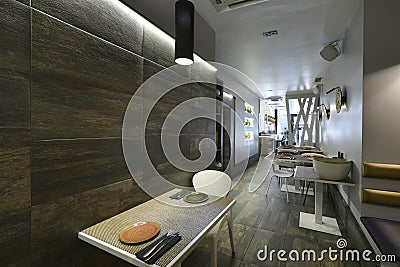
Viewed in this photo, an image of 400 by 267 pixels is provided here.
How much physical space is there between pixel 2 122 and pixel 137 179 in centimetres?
93

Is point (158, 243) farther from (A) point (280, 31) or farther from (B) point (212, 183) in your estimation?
(A) point (280, 31)

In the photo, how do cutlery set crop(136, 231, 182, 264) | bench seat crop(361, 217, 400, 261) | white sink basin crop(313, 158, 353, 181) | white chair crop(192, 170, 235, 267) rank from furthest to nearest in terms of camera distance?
white sink basin crop(313, 158, 353, 181) → white chair crop(192, 170, 235, 267) → bench seat crop(361, 217, 400, 261) → cutlery set crop(136, 231, 182, 264)

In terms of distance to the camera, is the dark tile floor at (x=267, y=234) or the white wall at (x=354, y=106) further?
the white wall at (x=354, y=106)

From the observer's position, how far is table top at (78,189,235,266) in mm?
980

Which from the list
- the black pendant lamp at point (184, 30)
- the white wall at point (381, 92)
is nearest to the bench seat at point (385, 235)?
the white wall at point (381, 92)

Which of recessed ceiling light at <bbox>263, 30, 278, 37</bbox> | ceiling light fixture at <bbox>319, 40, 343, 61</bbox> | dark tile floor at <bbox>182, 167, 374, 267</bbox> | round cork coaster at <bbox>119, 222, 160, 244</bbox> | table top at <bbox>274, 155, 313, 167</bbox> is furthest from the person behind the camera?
table top at <bbox>274, 155, 313, 167</bbox>

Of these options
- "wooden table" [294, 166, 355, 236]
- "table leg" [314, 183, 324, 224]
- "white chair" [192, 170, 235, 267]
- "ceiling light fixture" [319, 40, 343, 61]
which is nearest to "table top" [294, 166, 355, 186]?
"wooden table" [294, 166, 355, 236]

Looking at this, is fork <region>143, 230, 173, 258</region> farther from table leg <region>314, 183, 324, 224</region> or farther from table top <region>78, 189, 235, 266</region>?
table leg <region>314, 183, 324, 224</region>

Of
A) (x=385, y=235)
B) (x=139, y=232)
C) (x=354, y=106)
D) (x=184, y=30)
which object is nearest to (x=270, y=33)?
(x=354, y=106)

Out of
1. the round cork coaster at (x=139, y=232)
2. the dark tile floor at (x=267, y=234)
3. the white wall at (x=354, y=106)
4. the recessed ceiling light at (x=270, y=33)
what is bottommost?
the dark tile floor at (x=267, y=234)

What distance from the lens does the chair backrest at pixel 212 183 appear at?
2221 mm

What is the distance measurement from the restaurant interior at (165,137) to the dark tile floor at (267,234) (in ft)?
0.07

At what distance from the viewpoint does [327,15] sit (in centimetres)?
247

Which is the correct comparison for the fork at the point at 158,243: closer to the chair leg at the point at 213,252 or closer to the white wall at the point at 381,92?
the chair leg at the point at 213,252
